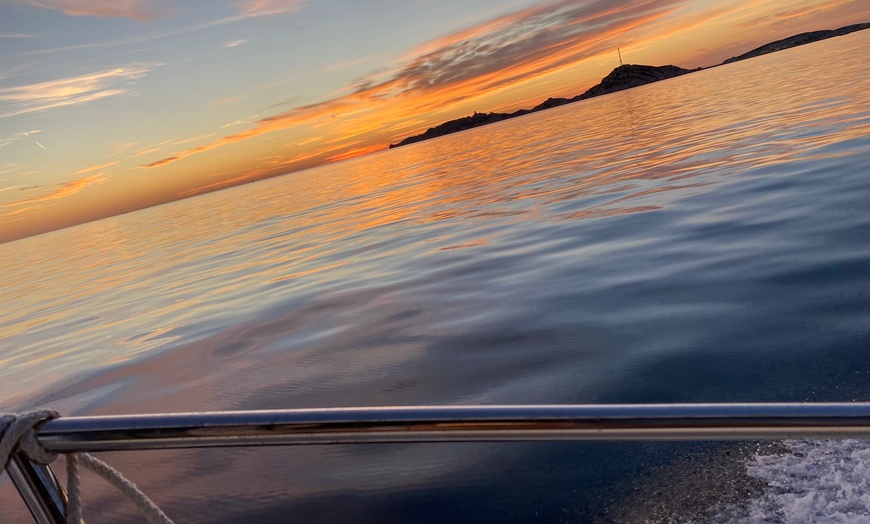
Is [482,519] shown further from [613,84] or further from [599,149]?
[613,84]

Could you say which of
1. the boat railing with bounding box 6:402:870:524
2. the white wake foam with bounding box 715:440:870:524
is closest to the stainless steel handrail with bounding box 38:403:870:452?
the boat railing with bounding box 6:402:870:524

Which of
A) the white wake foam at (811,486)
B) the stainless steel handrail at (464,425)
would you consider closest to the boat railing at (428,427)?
the stainless steel handrail at (464,425)

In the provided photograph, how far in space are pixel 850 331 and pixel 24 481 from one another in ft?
14.3

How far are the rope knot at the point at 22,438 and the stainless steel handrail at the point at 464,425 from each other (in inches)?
0.9

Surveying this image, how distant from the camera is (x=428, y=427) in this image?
147 centimetres

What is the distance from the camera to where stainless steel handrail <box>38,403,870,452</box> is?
1.28 meters

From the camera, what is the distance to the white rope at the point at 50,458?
1.50 meters

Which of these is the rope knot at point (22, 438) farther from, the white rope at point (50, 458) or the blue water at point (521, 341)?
the blue water at point (521, 341)

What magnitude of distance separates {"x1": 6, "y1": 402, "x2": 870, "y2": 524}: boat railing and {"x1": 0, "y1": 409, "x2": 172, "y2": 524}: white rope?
0.02m

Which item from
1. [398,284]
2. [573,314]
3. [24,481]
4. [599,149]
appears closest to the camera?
[24,481]

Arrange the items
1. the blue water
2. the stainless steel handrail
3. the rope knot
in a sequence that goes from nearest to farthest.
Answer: the stainless steel handrail < the rope knot < the blue water

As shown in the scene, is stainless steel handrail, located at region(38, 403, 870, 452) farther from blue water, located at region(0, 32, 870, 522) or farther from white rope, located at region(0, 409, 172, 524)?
blue water, located at region(0, 32, 870, 522)

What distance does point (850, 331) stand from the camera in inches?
163

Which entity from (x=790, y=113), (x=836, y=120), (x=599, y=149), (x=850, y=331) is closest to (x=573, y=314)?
(x=850, y=331)
